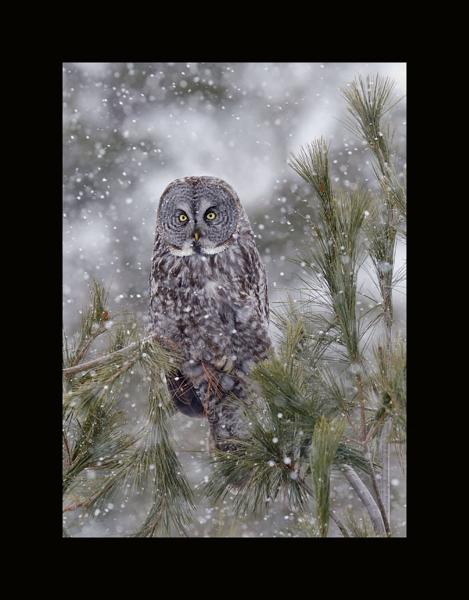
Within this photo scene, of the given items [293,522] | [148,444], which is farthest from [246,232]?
[293,522]

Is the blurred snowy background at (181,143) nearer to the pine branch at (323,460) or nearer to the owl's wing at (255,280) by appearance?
the owl's wing at (255,280)

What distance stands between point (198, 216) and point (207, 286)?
8.8 inches

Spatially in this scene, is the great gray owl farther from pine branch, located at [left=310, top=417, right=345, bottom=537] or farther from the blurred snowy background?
pine branch, located at [left=310, top=417, right=345, bottom=537]

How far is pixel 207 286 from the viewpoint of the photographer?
6.58 ft

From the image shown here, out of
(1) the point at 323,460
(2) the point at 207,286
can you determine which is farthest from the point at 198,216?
(1) the point at 323,460

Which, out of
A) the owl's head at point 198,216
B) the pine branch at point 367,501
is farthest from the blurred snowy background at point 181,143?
the pine branch at point 367,501

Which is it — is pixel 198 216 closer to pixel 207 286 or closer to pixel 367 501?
pixel 207 286

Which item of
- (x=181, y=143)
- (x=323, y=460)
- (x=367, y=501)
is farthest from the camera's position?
(x=181, y=143)

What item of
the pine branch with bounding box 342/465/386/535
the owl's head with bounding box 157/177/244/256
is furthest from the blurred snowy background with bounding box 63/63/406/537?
the pine branch with bounding box 342/465/386/535

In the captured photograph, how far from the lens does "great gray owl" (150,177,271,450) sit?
1872 millimetres

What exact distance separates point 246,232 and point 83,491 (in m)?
0.93

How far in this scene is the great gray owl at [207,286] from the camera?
1.87 metres

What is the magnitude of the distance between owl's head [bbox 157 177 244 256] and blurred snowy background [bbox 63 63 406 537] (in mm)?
33
